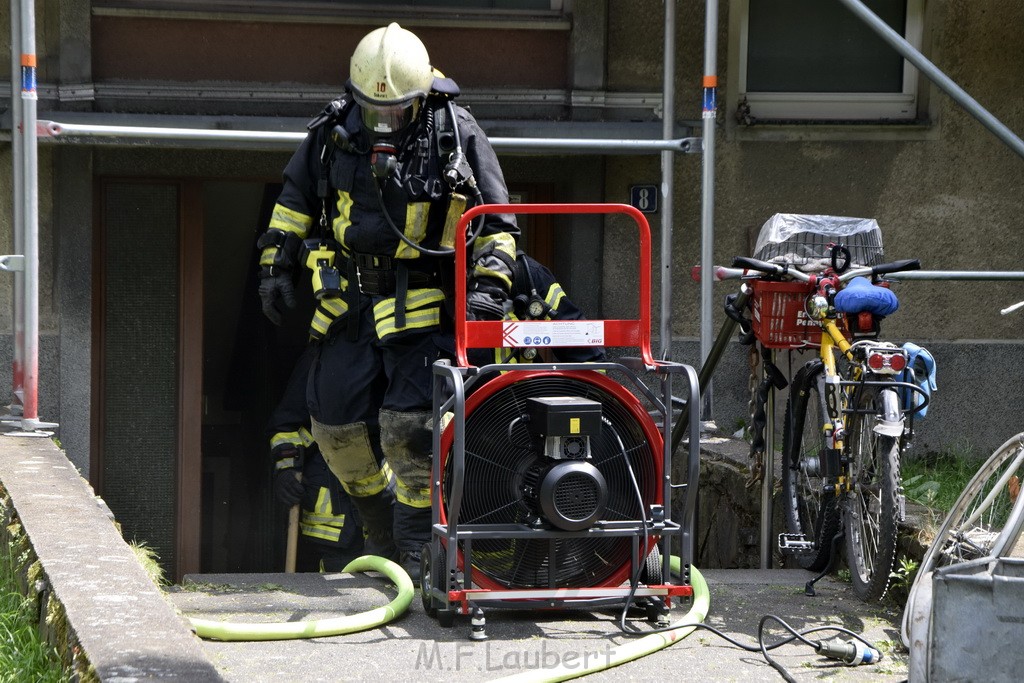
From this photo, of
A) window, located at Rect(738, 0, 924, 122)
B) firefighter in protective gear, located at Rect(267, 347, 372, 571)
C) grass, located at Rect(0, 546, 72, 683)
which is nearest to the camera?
grass, located at Rect(0, 546, 72, 683)

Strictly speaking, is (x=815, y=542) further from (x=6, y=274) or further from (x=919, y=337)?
(x=6, y=274)

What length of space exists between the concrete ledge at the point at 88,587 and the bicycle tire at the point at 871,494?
219cm

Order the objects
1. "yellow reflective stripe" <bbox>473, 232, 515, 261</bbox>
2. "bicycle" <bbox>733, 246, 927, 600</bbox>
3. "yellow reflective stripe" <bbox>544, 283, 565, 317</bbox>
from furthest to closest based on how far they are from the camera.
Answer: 1. "yellow reflective stripe" <bbox>544, 283, 565, 317</bbox>
2. "yellow reflective stripe" <bbox>473, 232, 515, 261</bbox>
3. "bicycle" <bbox>733, 246, 927, 600</bbox>

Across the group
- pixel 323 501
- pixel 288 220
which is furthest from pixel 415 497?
pixel 323 501

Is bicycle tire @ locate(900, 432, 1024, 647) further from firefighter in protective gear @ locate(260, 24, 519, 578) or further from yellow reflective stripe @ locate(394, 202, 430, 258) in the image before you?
yellow reflective stripe @ locate(394, 202, 430, 258)

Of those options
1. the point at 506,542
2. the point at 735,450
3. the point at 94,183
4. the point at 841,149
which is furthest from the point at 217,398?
the point at 506,542

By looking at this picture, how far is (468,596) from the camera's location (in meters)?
4.27

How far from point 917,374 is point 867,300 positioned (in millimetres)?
415

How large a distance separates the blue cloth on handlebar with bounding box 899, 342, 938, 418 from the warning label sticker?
3.52 feet

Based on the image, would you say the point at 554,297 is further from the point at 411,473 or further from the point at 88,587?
the point at 88,587

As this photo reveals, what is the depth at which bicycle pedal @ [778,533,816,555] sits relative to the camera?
16.7ft

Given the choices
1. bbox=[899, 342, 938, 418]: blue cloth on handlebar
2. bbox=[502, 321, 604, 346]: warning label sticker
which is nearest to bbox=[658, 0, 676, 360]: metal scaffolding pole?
bbox=[899, 342, 938, 418]: blue cloth on handlebar

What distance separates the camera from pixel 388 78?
206 inches

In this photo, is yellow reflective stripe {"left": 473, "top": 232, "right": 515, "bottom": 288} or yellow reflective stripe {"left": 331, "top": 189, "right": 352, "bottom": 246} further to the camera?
yellow reflective stripe {"left": 331, "top": 189, "right": 352, "bottom": 246}
